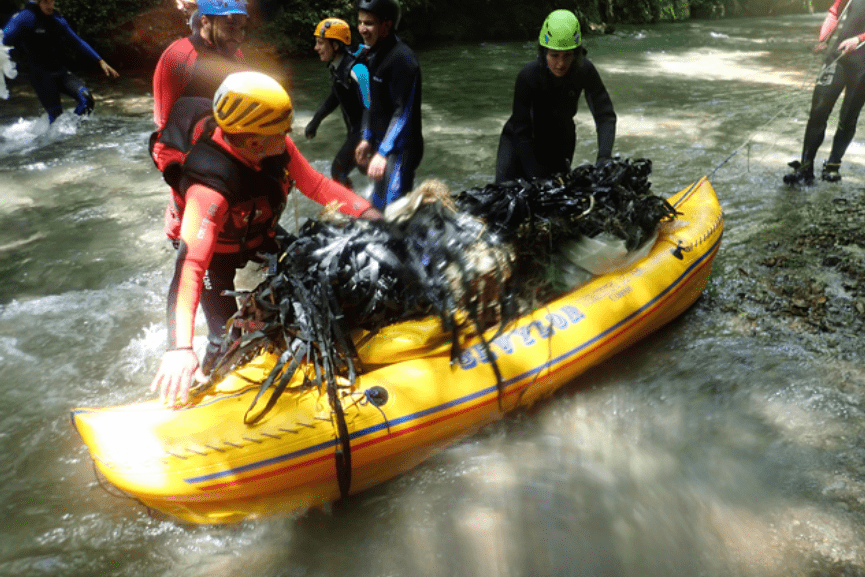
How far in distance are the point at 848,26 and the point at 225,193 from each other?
220 inches

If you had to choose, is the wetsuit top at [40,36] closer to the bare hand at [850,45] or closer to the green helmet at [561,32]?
the green helmet at [561,32]

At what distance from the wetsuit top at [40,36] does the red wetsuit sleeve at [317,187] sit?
5627 mm

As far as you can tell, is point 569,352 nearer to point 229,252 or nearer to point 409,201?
point 409,201

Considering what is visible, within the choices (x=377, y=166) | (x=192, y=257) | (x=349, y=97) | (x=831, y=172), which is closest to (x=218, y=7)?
(x=377, y=166)

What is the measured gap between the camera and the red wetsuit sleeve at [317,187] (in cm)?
286

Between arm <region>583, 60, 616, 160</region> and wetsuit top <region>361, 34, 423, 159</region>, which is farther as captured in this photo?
arm <region>583, 60, 616, 160</region>

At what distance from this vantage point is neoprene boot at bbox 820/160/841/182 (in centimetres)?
576

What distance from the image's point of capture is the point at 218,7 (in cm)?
309

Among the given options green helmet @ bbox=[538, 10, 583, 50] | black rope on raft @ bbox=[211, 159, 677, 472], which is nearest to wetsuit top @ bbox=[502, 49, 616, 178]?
green helmet @ bbox=[538, 10, 583, 50]

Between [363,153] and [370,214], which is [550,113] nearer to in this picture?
[363,153]

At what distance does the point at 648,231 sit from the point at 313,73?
31.6 feet

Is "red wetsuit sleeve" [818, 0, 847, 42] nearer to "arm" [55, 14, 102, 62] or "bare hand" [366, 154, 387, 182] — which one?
"bare hand" [366, 154, 387, 182]

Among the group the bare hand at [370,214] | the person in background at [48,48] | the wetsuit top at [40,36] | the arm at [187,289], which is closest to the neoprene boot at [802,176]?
the bare hand at [370,214]

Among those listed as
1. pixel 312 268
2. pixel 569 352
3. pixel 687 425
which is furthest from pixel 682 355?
pixel 312 268
